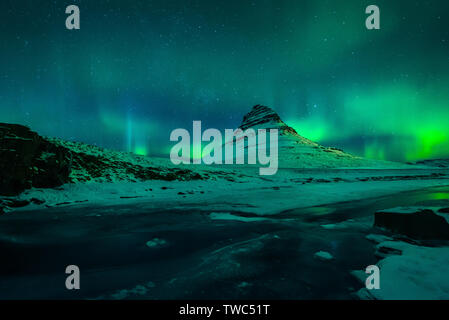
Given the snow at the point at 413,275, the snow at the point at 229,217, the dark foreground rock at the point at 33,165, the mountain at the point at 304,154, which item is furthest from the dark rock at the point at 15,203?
the mountain at the point at 304,154

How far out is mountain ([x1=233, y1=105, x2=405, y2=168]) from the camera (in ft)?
275

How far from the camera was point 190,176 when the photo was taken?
28672mm

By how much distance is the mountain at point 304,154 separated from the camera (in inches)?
3300

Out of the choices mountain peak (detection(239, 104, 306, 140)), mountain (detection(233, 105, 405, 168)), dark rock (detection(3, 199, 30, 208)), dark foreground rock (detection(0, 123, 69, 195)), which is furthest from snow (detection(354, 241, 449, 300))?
mountain peak (detection(239, 104, 306, 140))

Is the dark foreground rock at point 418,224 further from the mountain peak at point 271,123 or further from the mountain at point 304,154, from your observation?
the mountain peak at point 271,123

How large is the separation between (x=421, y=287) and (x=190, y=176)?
26564 mm

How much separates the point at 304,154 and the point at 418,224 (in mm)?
99411

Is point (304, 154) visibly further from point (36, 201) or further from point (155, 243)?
point (155, 243)

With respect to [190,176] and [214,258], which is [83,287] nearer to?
[214,258]

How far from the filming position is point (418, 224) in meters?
5.84

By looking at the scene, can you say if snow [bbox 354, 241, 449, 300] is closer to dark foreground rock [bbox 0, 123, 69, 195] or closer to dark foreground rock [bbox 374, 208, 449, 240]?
dark foreground rock [bbox 374, 208, 449, 240]

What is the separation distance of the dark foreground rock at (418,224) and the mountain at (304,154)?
70.2 meters
